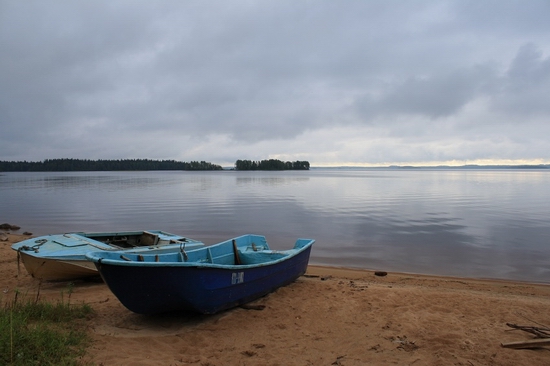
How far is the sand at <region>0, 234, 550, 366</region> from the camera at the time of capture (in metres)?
5.55

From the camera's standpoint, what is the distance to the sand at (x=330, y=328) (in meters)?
5.55

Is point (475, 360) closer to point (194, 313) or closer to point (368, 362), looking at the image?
point (368, 362)

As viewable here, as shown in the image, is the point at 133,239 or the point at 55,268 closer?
the point at 55,268

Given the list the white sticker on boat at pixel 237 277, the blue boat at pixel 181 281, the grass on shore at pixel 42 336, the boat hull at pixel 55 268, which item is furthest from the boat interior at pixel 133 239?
the grass on shore at pixel 42 336

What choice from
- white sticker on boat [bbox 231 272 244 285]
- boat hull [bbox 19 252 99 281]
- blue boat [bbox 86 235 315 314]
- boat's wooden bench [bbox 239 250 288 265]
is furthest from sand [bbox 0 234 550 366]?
boat's wooden bench [bbox 239 250 288 265]

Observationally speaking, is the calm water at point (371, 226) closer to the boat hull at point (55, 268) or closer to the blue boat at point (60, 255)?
the blue boat at point (60, 255)

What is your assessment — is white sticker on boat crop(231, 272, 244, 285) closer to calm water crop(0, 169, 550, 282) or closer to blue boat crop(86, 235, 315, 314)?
blue boat crop(86, 235, 315, 314)

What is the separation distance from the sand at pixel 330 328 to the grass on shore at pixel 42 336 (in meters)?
0.28

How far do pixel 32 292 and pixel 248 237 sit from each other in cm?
546

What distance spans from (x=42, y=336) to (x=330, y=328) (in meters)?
4.62

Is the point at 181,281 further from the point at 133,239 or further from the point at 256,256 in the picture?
the point at 133,239

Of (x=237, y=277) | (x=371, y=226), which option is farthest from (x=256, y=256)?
(x=371, y=226)

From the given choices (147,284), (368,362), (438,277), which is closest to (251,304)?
(147,284)

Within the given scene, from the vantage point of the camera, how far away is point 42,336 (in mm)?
5066
